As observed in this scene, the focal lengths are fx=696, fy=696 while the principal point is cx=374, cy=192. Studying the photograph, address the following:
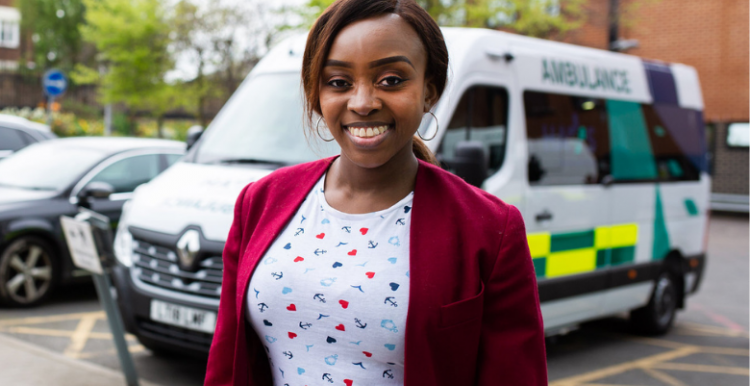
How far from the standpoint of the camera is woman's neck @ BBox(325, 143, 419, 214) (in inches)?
62.7

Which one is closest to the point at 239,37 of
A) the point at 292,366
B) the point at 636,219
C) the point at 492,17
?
the point at 492,17

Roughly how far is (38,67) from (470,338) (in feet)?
152

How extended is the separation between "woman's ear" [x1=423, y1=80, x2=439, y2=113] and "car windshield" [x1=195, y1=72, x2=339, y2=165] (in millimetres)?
2642

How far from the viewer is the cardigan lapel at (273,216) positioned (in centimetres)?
160

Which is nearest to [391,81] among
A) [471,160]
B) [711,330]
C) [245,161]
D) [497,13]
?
[471,160]

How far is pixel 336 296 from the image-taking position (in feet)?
4.95

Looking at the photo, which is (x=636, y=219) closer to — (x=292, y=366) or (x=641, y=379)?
(x=641, y=379)

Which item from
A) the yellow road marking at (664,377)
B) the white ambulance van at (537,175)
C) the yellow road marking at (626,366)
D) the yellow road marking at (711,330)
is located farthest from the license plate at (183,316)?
the yellow road marking at (711,330)

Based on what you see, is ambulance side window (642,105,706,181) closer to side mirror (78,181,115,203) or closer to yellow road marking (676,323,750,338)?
yellow road marking (676,323,750,338)

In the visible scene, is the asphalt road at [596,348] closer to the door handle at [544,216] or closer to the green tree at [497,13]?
the door handle at [544,216]

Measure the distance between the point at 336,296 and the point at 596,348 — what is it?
5.31 meters

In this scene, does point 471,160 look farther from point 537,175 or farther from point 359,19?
point 359,19

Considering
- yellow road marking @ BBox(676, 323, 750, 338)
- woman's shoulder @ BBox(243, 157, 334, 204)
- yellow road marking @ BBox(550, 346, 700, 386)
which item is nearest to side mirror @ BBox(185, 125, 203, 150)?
yellow road marking @ BBox(550, 346, 700, 386)

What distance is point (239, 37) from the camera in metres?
18.2
